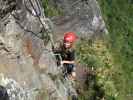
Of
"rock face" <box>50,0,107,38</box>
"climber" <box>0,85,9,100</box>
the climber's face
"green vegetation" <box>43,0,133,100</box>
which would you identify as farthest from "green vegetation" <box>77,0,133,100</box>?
"climber" <box>0,85,9,100</box>

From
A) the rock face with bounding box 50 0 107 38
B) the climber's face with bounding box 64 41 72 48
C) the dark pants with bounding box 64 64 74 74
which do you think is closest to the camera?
the climber's face with bounding box 64 41 72 48

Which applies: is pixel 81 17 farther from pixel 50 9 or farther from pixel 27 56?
pixel 27 56

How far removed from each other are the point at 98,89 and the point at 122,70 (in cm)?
187

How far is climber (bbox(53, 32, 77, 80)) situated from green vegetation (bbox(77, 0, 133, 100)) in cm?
49

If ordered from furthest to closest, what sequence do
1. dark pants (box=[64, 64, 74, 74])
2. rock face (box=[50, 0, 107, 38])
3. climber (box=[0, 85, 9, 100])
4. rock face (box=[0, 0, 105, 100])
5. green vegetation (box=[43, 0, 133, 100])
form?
rock face (box=[50, 0, 107, 38]) → green vegetation (box=[43, 0, 133, 100]) → dark pants (box=[64, 64, 74, 74]) → rock face (box=[0, 0, 105, 100]) → climber (box=[0, 85, 9, 100])

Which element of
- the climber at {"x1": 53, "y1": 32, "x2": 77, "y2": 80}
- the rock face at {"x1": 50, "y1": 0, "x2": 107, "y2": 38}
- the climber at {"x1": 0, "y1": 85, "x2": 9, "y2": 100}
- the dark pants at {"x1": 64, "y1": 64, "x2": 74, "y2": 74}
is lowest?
the climber at {"x1": 0, "y1": 85, "x2": 9, "y2": 100}

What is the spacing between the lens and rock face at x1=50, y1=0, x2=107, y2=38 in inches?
525

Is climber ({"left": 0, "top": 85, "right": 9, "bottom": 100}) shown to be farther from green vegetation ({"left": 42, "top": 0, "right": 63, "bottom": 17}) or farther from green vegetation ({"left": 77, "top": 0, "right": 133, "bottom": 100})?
green vegetation ({"left": 42, "top": 0, "right": 63, "bottom": 17})

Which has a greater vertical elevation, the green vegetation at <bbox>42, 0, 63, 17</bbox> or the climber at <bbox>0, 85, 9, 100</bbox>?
the green vegetation at <bbox>42, 0, 63, 17</bbox>

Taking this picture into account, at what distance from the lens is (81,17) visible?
13.5m

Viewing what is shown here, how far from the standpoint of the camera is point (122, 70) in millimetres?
13164

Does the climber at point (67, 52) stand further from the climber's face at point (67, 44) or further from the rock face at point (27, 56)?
the rock face at point (27, 56)

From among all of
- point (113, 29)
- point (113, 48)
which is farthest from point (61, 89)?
point (113, 29)

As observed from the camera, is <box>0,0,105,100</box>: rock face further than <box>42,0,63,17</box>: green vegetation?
No
